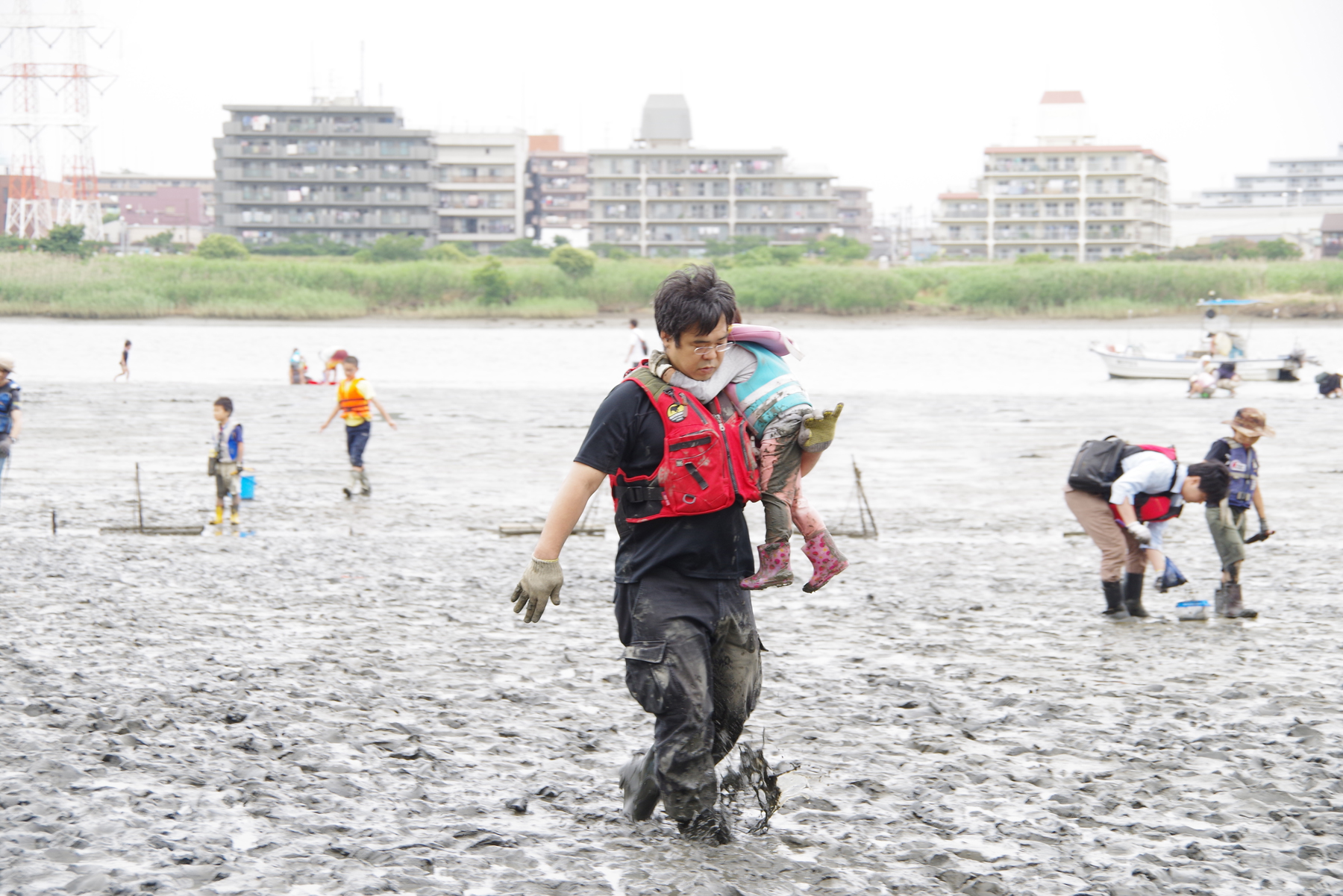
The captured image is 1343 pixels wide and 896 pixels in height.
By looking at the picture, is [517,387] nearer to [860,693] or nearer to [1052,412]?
[1052,412]

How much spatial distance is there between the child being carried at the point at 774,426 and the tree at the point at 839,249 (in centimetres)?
9053

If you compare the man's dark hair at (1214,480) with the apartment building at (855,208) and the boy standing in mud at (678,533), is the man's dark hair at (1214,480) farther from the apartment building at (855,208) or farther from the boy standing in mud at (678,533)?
the apartment building at (855,208)

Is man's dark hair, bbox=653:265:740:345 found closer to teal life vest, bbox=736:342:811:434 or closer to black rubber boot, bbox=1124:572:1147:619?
teal life vest, bbox=736:342:811:434

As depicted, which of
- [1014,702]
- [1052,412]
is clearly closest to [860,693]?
[1014,702]

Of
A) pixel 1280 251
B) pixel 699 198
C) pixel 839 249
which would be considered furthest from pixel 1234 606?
pixel 699 198

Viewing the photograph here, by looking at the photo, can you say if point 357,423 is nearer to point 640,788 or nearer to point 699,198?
point 640,788

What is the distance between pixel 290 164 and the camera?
394 ft

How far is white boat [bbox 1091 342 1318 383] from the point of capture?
39.2 m

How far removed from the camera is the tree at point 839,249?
9756cm

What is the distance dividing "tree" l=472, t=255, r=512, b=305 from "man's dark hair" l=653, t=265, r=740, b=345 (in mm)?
72662

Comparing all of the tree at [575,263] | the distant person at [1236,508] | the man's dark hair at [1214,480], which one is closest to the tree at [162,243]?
the tree at [575,263]

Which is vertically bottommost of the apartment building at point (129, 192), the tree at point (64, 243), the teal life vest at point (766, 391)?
the teal life vest at point (766, 391)

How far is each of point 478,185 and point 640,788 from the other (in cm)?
12448

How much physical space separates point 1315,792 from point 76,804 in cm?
501
